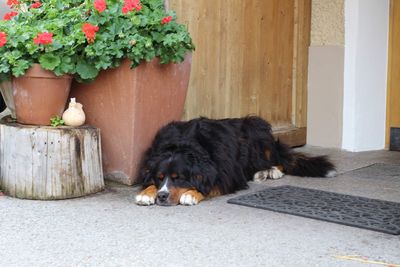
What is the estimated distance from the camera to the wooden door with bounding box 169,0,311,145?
647cm

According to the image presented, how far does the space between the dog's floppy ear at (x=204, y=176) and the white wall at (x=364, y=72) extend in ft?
8.92

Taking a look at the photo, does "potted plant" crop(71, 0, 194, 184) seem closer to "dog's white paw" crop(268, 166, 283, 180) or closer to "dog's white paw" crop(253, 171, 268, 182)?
"dog's white paw" crop(253, 171, 268, 182)

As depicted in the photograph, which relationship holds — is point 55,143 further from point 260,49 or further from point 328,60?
point 328,60

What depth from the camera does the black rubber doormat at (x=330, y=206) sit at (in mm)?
4438

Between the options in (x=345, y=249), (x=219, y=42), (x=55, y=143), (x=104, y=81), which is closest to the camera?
(x=345, y=249)

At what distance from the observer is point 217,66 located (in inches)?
262

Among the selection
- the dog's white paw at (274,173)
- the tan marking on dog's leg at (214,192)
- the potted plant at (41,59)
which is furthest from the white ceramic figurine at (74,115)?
the dog's white paw at (274,173)

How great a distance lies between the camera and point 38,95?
507 cm

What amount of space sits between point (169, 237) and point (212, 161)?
3.92 ft

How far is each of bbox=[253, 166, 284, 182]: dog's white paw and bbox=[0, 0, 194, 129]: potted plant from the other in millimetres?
1269

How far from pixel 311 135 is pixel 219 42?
169 cm

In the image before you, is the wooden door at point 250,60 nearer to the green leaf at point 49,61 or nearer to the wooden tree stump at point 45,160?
the green leaf at point 49,61

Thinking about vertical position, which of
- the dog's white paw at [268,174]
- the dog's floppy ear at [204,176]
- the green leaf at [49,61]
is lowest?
the dog's white paw at [268,174]

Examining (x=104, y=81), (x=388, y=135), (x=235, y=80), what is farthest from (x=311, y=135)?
(x=104, y=81)
